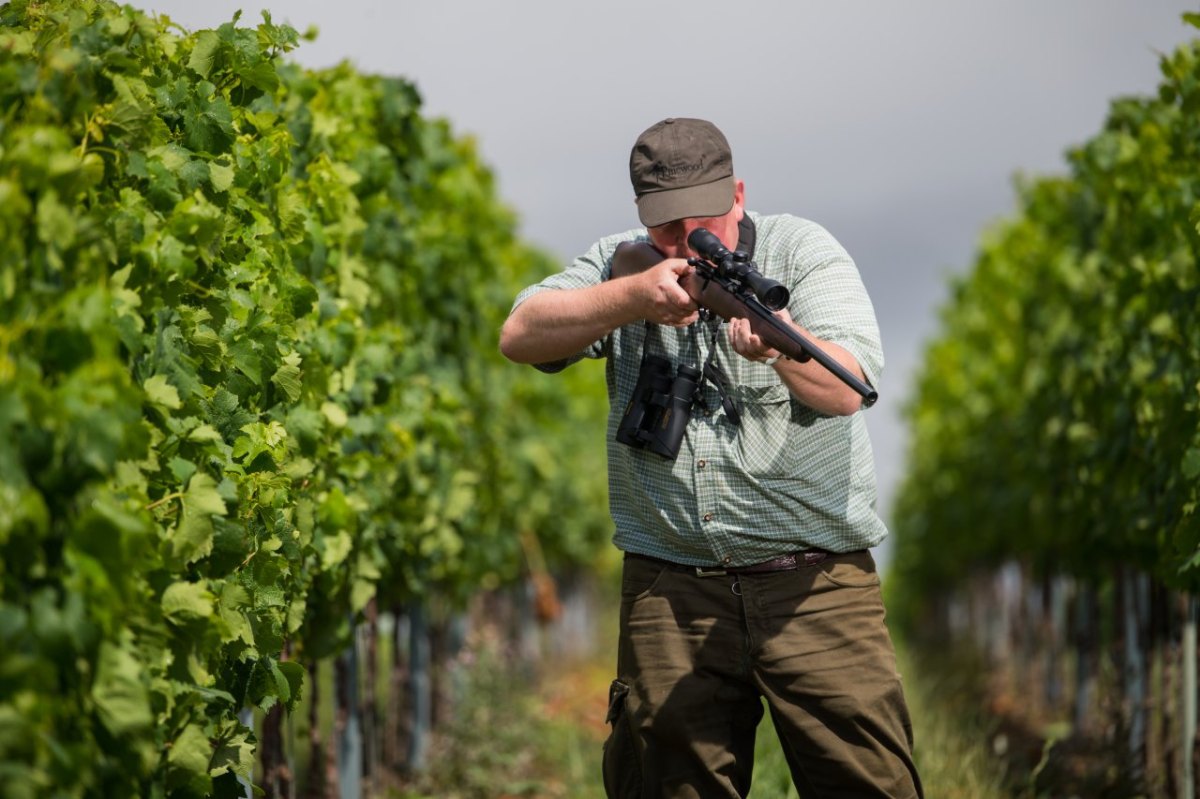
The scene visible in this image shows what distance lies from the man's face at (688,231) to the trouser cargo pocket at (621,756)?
3.77 feet

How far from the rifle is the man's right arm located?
5 centimetres

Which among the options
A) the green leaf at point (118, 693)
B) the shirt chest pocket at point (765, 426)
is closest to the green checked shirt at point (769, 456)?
the shirt chest pocket at point (765, 426)

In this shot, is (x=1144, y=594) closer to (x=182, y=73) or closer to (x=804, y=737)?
(x=804, y=737)

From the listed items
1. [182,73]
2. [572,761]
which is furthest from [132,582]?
[572,761]

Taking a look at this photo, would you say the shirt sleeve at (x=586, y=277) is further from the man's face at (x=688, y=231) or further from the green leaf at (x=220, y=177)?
the green leaf at (x=220, y=177)

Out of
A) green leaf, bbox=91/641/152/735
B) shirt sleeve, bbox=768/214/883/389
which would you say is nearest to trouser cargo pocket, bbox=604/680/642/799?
shirt sleeve, bbox=768/214/883/389

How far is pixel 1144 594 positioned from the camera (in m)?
8.18

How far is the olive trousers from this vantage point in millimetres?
3705

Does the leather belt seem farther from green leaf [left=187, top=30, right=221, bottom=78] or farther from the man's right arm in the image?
green leaf [left=187, top=30, right=221, bottom=78]

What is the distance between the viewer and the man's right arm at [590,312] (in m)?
3.47

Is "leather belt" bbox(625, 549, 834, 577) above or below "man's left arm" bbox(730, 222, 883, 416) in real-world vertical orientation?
below

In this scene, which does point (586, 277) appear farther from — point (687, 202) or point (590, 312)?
point (687, 202)

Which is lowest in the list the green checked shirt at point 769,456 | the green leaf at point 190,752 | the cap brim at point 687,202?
the green leaf at point 190,752

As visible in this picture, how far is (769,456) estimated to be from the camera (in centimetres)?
371
